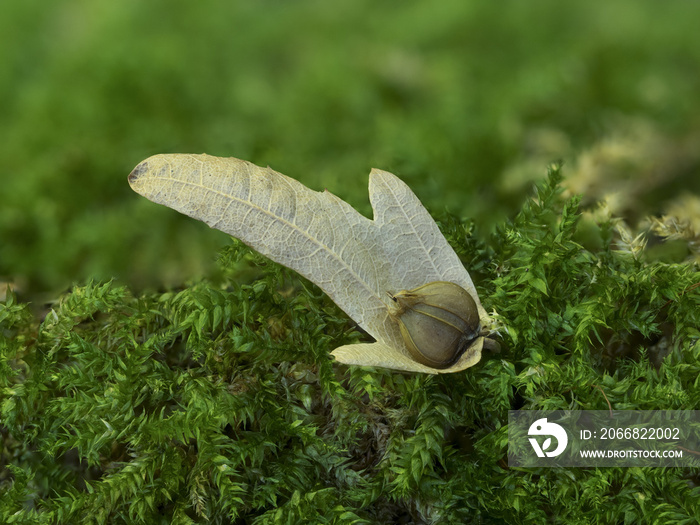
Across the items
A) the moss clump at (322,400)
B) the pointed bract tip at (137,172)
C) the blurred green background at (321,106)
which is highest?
the blurred green background at (321,106)

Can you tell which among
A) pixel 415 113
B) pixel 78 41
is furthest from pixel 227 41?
pixel 415 113

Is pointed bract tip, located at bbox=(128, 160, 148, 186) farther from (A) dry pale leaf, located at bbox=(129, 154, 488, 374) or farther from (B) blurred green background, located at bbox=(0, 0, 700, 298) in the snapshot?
(B) blurred green background, located at bbox=(0, 0, 700, 298)

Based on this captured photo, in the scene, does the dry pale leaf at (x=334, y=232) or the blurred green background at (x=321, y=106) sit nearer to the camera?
the dry pale leaf at (x=334, y=232)

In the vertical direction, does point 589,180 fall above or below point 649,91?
below

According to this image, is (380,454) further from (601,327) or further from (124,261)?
(124,261)

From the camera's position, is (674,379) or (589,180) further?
(589,180)
